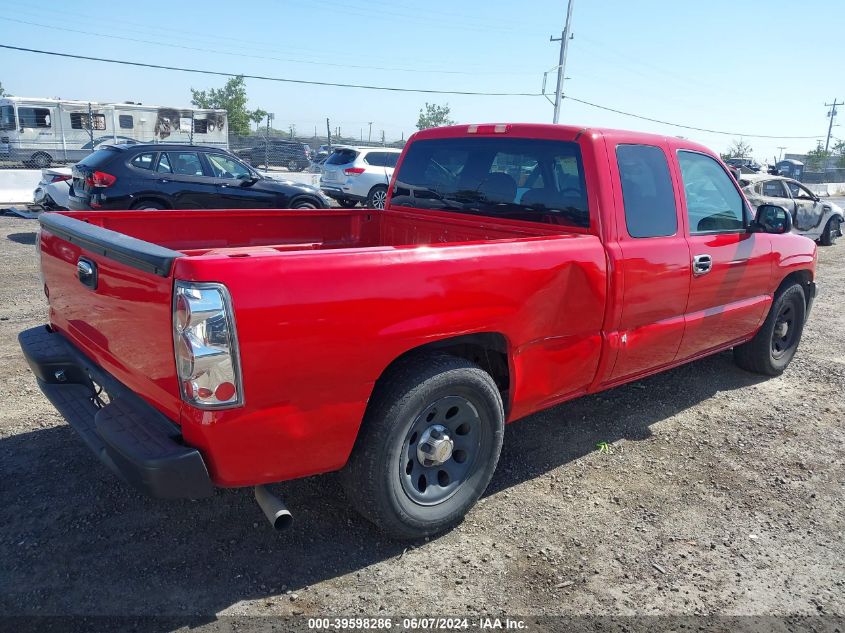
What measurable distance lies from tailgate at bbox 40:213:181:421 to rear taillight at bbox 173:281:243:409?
7 cm

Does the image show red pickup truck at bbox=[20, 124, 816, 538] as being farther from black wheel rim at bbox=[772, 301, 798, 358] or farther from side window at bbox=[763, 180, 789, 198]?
side window at bbox=[763, 180, 789, 198]

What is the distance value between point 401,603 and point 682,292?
2534 millimetres

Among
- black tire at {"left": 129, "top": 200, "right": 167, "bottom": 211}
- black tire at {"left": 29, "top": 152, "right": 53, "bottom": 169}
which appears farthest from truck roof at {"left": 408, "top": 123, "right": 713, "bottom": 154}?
black tire at {"left": 29, "top": 152, "right": 53, "bottom": 169}

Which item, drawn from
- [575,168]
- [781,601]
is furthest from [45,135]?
[781,601]

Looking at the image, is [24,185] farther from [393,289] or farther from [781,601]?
[781,601]

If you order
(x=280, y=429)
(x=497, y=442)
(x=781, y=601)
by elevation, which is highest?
(x=280, y=429)

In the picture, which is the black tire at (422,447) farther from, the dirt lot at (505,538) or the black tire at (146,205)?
the black tire at (146,205)

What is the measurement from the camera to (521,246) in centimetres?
304

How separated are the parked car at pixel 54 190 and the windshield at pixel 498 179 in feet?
28.2

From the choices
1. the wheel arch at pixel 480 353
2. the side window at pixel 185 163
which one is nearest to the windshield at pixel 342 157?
the side window at pixel 185 163

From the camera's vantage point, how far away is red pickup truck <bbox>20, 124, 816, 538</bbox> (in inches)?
90.9

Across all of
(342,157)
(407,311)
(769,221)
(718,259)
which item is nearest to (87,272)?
(407,311)

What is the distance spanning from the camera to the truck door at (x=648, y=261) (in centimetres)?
364

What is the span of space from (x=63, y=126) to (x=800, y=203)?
2602 centimetres
